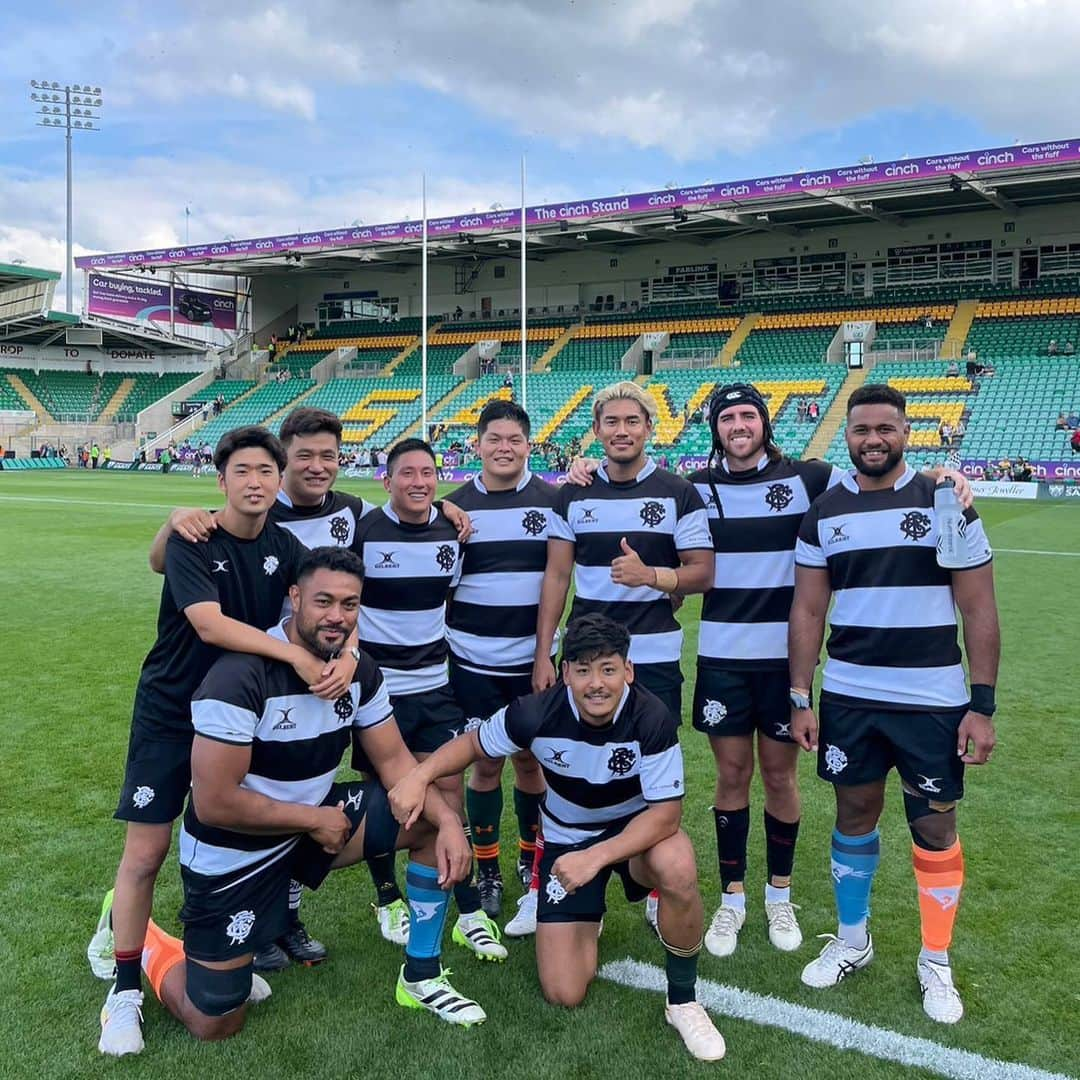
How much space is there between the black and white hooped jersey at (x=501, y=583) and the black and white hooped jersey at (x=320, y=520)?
494 millimetres

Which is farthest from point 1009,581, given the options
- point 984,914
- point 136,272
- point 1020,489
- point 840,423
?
point 136,272

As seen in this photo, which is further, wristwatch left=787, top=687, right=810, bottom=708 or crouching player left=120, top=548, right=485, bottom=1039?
wristwatch left=787, top=687, right=810, bottom=708

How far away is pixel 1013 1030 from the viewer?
3025 mm

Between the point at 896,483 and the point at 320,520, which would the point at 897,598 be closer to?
the point at 896,483

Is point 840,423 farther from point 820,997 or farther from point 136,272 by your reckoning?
point 136,272

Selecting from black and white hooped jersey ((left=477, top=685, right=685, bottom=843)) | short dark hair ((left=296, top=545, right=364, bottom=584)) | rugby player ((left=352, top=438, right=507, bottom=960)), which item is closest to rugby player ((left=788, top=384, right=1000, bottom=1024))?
black and white hooped jersey ((left=477, top=685, right=685, bottom=843))

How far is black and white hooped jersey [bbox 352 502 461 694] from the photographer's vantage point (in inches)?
152

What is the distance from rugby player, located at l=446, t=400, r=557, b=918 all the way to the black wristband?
1.74 m

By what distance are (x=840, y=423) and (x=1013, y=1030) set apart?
31062 mm

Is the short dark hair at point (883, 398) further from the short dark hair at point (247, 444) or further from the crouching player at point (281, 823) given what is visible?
the short dark hair at point (247, 444)

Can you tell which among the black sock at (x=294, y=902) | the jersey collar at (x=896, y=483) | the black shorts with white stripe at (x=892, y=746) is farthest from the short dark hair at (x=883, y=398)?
the black sock at (x=294, y=902)

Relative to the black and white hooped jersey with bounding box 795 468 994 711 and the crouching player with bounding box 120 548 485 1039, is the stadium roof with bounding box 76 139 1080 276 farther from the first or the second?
the crouching player with bounding box 120 548 485 1039

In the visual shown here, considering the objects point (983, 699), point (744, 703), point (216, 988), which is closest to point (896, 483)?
point (983, 699)

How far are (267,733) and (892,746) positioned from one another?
218 cm
